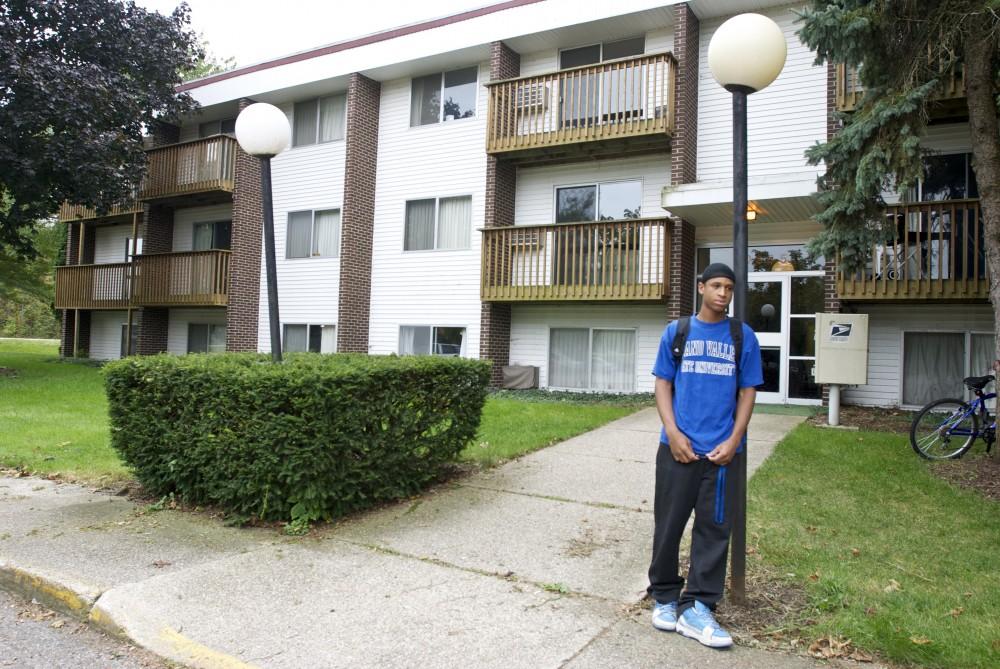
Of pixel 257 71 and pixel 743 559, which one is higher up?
pixel 257 71

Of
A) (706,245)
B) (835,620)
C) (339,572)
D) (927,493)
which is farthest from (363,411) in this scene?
(706,245)

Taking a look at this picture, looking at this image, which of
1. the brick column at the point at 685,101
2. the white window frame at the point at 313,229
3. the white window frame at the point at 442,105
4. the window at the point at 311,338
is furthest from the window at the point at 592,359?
A: the white window frame at the point at 313,229

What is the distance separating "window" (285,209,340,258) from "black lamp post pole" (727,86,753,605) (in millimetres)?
14442

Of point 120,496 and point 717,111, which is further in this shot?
point 717,111

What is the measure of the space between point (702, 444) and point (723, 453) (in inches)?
4.3

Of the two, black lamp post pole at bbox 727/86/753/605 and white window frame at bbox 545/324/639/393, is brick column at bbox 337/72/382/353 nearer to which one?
white window frame at bbox 545/324/639/393

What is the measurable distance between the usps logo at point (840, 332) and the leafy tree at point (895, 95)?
140 centimetres

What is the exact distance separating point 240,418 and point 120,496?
1.93m

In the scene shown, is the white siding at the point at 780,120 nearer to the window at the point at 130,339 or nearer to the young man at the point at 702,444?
the young man at the point at 702,444

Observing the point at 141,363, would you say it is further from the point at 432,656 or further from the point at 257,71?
the point at 257,71

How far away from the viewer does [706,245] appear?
44.0 ft

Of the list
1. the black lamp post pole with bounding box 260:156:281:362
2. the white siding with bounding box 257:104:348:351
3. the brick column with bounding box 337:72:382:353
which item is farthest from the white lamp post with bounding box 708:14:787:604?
the white siding with bounding box 257:104:348:351

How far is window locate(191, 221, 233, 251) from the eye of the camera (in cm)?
2019

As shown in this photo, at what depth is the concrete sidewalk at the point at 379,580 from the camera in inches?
132
